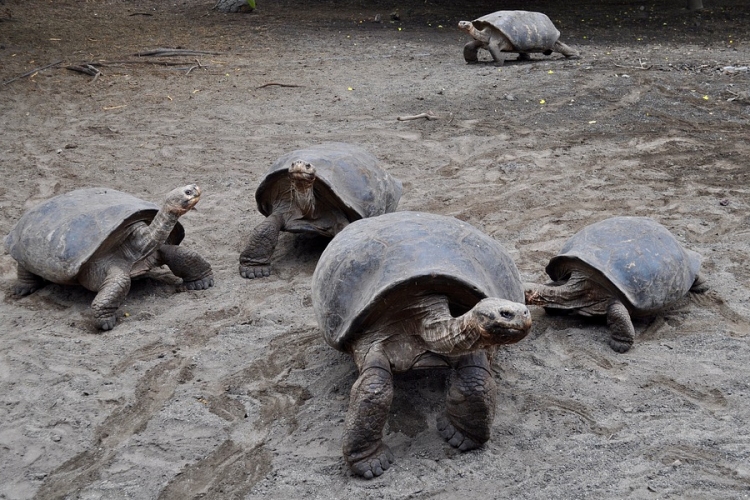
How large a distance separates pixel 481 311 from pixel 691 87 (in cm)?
642

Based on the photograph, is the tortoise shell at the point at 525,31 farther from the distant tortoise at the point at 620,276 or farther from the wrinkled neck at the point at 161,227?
the wrinkled neck at the point at 161,227

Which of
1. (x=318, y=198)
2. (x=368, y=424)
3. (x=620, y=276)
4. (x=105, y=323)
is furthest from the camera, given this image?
(x=318, y=198)

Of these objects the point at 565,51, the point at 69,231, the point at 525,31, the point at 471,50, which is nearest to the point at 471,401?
the point at 69,231

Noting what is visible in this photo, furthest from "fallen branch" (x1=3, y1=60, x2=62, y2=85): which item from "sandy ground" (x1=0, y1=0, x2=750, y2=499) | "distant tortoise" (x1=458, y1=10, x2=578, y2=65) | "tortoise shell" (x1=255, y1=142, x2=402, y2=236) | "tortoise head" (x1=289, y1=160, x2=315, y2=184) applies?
"tortoise head" (x1=289, y1=160, x2=315, y2=184)

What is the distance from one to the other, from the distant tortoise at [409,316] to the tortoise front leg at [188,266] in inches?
58.4

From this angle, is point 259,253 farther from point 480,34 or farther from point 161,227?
point 480,34

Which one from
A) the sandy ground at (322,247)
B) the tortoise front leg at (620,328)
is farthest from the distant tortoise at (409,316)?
the tortoise front leg at (620,328)

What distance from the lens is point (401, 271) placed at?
9.34 ft

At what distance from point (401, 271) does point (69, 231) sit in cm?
220

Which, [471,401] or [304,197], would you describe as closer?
[471,401]

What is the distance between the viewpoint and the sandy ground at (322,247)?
2865 mm

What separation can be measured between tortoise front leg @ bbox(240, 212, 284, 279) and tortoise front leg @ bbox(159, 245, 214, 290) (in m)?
0.23

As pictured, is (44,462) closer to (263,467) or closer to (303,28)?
(263,467)

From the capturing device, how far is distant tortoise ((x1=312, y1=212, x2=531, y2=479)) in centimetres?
280
